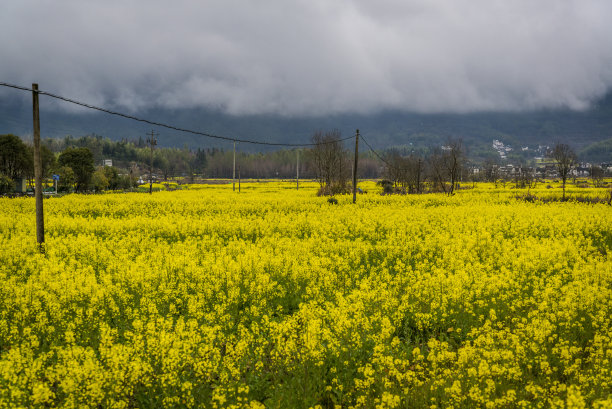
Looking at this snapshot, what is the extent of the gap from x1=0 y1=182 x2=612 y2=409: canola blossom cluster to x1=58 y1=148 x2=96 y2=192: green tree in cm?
6211

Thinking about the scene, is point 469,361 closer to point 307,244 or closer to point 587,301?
point 587,301

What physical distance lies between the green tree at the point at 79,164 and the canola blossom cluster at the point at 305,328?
6211cm

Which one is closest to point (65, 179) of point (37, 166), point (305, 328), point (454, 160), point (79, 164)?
point (79, 164)

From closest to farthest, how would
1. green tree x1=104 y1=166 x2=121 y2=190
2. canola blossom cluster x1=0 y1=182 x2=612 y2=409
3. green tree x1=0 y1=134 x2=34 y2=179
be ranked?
canola blossom cluster x1=0 y1=182 x2=612 y2=409
green tree x1=0 y1=134 x2=34 y2=179
green tree x1=104 y1=166 x2=121 y2=190

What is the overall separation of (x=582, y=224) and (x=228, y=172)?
181m

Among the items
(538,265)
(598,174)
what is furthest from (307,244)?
(598,174)

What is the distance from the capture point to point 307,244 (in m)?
14.1

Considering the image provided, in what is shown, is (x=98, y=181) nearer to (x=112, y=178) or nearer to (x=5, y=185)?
(x=112, y=178)

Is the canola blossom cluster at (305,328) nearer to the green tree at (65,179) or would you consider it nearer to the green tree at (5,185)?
the green tree at (5,185)

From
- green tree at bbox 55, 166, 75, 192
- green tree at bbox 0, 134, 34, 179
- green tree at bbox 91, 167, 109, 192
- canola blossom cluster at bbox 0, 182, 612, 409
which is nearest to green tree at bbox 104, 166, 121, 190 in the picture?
green tree at bbox 91, 167, 109, 192

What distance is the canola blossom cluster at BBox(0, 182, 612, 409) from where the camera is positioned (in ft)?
16.2

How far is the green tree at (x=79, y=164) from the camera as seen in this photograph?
67.4m

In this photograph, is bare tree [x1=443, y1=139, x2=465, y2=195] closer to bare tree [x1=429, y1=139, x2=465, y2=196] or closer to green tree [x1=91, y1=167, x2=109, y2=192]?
bare tree [x1=429, y1=139, x2=465, y2=196]

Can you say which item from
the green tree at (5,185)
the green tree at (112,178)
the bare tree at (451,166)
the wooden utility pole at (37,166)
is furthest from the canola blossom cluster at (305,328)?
the green tree at (112,178)
